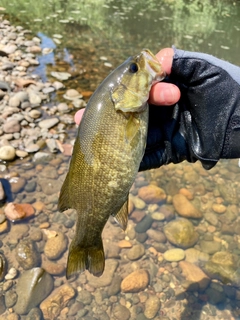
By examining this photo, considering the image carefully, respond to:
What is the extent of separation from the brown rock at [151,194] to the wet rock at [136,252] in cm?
85

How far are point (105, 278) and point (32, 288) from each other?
894mm

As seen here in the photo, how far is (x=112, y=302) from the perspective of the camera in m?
3.97

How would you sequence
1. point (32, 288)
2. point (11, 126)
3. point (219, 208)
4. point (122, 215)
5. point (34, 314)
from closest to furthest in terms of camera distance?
point (122, 215) → point (34, 314) → point (32, 288) → point (219, 208) → point (11, 126)

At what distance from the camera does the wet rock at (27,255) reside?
409 centimetres

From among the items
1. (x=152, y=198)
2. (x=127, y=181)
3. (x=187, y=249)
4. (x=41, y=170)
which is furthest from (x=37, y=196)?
(x=127, y=181)

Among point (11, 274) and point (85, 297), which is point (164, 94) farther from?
point (11, 274)

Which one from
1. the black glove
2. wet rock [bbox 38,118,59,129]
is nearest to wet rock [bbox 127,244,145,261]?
the black glove

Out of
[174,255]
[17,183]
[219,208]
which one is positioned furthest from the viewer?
[219,208]

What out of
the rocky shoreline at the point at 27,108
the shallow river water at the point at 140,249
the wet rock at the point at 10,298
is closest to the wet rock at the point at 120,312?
the shallow river water at the point at 140,249

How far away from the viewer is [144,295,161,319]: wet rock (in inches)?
154

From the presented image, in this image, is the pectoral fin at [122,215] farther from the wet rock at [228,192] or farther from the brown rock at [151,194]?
the wet rock at [228,192]

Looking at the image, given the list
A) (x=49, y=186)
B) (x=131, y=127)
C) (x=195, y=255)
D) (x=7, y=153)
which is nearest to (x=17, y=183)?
(x=49, y=186)

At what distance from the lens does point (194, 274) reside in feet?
14.3

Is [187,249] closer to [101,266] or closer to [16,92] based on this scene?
[101,266]
